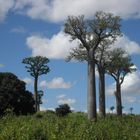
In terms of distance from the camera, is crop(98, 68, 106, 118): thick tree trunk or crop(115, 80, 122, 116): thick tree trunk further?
crop(115, 80, 122, 116): thick tree trunk

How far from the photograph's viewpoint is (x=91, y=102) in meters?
41.2

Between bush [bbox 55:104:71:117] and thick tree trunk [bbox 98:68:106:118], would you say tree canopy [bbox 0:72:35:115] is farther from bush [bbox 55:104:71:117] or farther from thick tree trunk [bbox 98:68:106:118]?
thick tree trunk [bbox 98:68:106:118]

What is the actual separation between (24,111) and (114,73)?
9.83 m

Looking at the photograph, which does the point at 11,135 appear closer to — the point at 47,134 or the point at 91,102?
the point at 47,134

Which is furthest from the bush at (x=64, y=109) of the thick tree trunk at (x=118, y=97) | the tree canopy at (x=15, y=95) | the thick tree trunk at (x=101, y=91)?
the thick tree trunk at (x=118, y=97)

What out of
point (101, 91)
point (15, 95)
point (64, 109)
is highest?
point (15, 95)

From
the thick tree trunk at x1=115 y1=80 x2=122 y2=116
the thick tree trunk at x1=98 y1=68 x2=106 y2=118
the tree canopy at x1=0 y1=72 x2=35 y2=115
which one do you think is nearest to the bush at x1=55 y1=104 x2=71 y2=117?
the tree canopy at x1=0 y1=72 x2=35 y2=115

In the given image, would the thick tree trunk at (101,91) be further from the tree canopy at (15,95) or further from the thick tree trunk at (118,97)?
the tree canopy at (15,95)

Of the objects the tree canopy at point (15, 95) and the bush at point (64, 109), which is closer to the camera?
the bush at point (64, 109)

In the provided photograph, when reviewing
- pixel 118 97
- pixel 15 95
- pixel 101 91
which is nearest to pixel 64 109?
pixel 15 95

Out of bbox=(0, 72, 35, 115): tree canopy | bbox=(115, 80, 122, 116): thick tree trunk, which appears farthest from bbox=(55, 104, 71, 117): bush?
bbox=(115, 80, 122, 116): thick tree trunk

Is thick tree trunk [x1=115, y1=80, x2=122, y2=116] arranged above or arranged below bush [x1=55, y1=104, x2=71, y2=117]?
above

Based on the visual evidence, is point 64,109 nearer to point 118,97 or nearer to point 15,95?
point 15,95

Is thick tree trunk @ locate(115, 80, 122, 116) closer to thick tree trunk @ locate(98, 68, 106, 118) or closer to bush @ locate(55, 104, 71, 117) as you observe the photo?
bush @ locate(55, 104, 71, 117)
